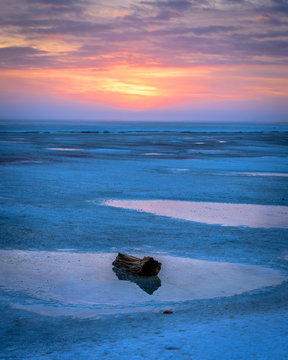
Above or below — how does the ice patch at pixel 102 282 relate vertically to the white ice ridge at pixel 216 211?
below

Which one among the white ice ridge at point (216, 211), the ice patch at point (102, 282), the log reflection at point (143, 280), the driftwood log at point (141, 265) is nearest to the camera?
the ice patch at point (102, 282)

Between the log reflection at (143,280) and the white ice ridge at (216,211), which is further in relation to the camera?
the white ice ridge at (216,211)

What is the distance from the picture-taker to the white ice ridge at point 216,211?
8.99 meters

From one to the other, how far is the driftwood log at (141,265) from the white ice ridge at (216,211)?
3249 millimetres

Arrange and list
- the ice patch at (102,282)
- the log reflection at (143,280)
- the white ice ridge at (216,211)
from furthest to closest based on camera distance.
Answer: the white ice ridge at (216,211) → the log reflection at (143,280) → the ice patch at (102,282)

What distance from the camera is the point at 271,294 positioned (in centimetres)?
515

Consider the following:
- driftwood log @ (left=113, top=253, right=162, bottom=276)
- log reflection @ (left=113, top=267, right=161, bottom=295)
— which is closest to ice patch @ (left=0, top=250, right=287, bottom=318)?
log reflection @ (left=113, top=267, right=161, bottom=295)

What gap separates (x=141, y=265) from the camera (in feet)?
18.9

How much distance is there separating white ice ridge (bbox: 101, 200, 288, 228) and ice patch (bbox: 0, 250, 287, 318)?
2801mm

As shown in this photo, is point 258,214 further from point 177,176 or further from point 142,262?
point 177,176

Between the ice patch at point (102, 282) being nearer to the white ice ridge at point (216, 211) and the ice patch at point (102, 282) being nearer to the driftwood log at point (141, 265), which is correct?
the driftwood log at point (141, 265)

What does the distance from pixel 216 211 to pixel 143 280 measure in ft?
15.7

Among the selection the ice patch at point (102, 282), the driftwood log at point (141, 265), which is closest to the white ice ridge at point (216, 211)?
the ice patch at point (102, 282)

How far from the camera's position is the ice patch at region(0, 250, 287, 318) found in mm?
4777
